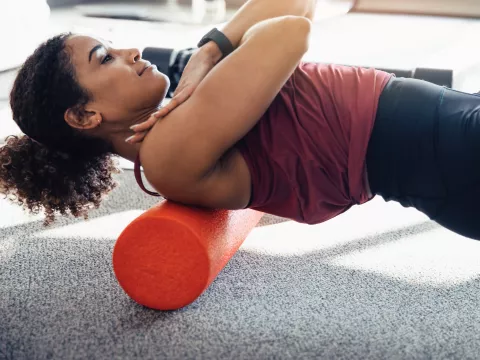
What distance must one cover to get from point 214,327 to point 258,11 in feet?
2.40

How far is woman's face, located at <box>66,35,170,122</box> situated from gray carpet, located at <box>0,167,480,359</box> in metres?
0.50

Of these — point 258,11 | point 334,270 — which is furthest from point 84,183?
point 334,270

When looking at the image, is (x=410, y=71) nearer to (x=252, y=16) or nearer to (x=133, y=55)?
(x=252, y=16)

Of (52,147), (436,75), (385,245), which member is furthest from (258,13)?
(436,75)

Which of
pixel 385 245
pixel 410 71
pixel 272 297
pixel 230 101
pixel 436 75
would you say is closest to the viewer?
pixel 230 101

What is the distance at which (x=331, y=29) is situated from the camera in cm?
335

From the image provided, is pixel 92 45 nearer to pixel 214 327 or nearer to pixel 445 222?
pixel 214 327

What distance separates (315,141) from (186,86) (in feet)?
0.95

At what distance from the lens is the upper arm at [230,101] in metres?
1.13

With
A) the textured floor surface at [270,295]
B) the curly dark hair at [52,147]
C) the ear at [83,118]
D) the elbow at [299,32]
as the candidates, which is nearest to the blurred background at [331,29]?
the textured floor surface at [270,295]

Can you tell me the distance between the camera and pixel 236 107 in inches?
44.6

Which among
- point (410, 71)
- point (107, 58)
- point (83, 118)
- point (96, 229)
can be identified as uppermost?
point (107, 58)

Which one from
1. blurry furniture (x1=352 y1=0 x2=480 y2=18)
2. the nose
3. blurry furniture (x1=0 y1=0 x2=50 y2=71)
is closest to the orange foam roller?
the nose

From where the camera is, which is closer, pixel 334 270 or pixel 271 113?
pixel 271 113
